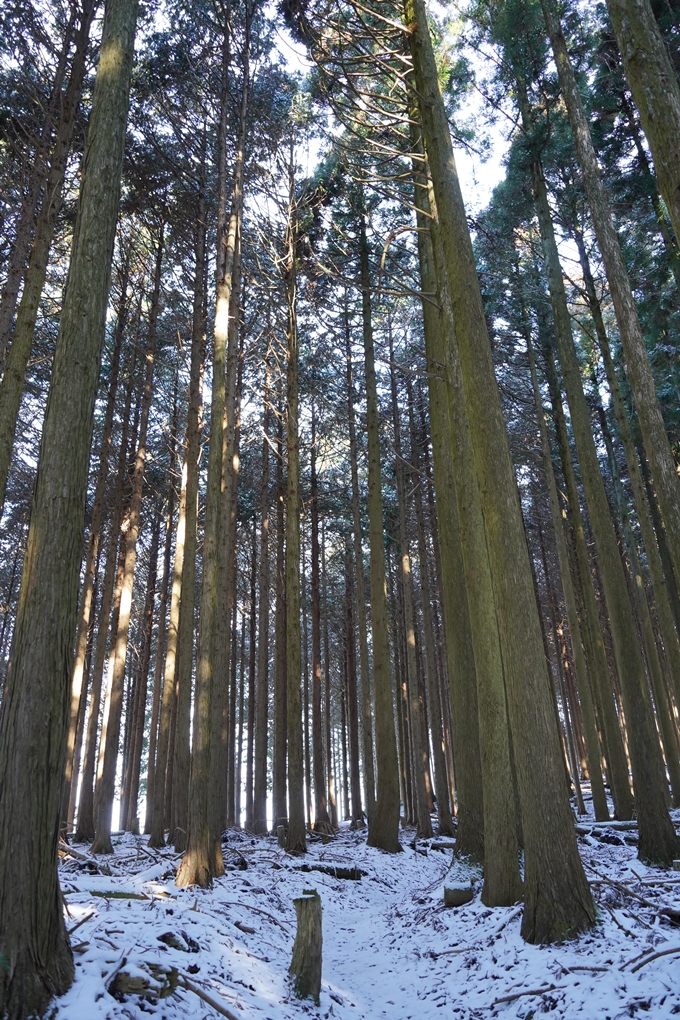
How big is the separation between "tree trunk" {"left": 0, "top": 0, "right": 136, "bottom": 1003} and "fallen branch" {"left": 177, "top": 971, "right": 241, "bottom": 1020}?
0.74 meters

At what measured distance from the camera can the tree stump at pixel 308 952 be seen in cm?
474

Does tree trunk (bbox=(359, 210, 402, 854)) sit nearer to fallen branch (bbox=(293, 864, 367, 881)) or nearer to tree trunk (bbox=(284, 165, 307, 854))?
tree trunk (bbox=(284, 165, 307, 854))

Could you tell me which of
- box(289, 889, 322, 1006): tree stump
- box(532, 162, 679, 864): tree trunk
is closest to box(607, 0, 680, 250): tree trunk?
box(289, 889, 322, 1006): tree stump

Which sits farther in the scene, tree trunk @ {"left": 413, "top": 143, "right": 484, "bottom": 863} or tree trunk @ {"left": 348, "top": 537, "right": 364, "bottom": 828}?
tree trunk @ {"left": 348, "top": 537, "right": 364, "bottom": 828}

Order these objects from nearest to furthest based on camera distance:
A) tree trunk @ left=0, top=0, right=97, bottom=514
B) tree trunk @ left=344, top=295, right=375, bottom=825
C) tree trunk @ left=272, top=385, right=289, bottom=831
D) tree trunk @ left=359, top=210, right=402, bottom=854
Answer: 1. tree trunk @ left=0, top=0, right=97, bottom=514
2. tree trunk @ left=359, top=210, right=402, bottom=854
3. tree trunk @ left=344, top=295, right=375, bottom=825
4. tree trunk @ left=272, top=385, right=289, bottom=831

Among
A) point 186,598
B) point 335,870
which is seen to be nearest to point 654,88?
point 186,598

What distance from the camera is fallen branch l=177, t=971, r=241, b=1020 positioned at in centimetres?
353

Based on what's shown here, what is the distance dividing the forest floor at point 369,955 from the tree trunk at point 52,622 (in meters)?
0.33

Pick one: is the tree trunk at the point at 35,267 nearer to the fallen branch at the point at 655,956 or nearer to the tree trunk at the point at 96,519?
the tree trunk at the point at 96,519

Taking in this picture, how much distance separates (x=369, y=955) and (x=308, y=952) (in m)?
2.29

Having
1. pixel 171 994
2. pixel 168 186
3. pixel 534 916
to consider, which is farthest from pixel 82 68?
pixel 534 916

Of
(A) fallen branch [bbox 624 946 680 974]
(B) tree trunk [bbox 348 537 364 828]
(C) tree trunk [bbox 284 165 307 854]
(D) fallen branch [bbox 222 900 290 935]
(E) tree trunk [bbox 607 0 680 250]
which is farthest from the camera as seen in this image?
(B) tree trunk [bbox 348 537 364 828]

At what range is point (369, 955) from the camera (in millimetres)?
6641

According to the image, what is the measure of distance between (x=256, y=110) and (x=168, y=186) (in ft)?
8.21
